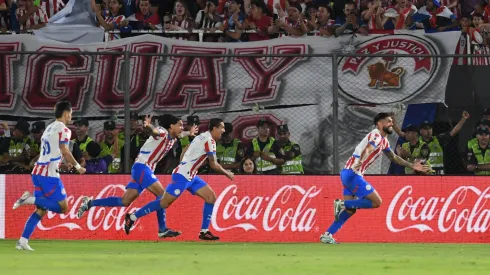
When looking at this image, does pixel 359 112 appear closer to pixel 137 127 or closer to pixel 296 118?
pixel 296 118

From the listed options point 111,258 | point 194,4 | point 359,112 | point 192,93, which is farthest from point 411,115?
point 111,258

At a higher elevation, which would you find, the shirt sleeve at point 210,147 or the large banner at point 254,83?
the large banner at point 254,83

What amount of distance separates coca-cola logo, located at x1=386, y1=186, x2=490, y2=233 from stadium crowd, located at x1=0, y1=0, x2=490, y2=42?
10.7 ft

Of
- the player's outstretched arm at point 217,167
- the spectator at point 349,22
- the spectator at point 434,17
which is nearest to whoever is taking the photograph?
the player's outstretched arm at point 217,167

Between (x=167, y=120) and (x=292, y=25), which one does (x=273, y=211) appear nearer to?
(x=167, y=120)

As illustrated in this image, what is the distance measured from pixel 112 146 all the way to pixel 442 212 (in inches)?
231

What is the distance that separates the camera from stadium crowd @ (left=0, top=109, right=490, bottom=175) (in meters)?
20.3

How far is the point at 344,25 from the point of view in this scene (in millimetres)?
21594

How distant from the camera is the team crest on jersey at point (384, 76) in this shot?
68.3 ft

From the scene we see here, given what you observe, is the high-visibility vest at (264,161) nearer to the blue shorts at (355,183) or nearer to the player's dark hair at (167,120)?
the player's dark hair at (167,120)

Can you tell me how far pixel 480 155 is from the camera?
20281 mm

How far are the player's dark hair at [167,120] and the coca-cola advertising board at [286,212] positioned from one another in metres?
0.97

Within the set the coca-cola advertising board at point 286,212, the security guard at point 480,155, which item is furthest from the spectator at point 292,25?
the security guard at point 480,155

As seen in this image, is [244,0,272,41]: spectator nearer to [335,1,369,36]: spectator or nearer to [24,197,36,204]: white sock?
[335,1,369,36]: spectator
